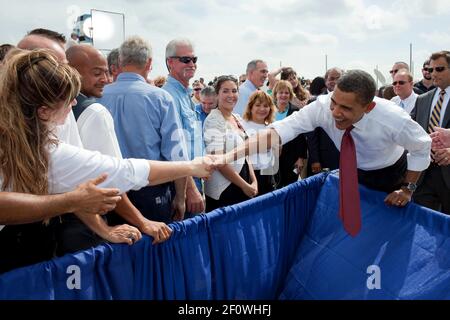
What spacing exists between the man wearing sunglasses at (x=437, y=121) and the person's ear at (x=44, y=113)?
3608 mm

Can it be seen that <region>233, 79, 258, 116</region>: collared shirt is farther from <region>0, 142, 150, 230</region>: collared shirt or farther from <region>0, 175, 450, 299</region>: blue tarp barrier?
<region>0, 142, 150, 230</region>: collared shirt

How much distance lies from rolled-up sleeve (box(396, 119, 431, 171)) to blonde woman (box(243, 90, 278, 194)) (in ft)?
5.26

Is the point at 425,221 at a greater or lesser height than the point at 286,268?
greater

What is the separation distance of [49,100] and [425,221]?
2200 mm

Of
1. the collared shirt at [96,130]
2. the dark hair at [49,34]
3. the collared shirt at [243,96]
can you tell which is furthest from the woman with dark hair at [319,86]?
the collared shirt at [96,130]

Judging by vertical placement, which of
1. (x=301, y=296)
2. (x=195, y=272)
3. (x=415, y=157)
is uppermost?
(x=415, y=157)

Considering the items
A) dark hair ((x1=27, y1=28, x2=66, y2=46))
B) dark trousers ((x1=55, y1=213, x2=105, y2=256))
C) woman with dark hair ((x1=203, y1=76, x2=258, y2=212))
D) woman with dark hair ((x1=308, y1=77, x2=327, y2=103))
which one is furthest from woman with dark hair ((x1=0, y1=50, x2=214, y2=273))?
woman with dark hair ((x1=308, y1=77, x2=327, y2=103))

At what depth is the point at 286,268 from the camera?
9.25 feet

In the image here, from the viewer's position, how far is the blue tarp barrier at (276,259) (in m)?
1.76

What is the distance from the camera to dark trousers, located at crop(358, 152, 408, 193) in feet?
10.1

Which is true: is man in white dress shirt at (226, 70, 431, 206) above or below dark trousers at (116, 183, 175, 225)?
above
